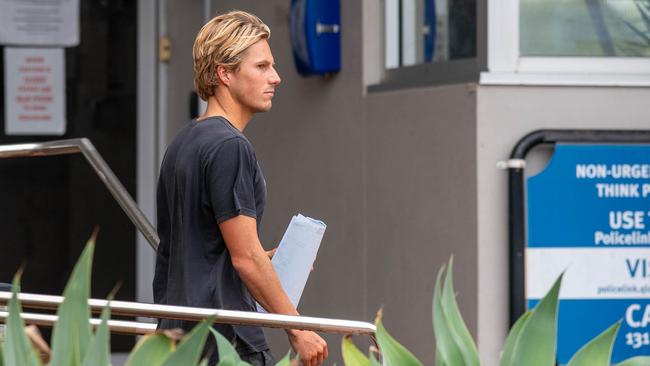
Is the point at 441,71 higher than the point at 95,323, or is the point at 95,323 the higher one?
the point at 441,71

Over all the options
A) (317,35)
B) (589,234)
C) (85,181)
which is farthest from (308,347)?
(85,181)

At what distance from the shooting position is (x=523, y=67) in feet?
13.9

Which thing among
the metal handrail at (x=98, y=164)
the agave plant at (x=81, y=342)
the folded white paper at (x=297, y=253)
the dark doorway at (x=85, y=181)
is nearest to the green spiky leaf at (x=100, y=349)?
the agave plant at (x=81, y=342)

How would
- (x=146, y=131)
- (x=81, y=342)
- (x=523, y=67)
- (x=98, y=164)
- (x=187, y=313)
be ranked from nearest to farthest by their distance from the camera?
(x=81, y=342)
(x=187, y=313)
(x=98, y=164)
(x=523, y=67)
(x=146, y=131)

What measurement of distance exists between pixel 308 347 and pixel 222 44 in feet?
2.32

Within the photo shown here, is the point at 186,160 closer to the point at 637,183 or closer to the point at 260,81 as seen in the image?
the point at 260,81

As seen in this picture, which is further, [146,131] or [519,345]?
[146,131]

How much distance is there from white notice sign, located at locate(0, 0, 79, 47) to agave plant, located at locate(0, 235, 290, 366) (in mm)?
5058

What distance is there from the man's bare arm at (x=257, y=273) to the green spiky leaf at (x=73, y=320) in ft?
3.90

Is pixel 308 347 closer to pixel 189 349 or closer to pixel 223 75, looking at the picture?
pixel 223 75

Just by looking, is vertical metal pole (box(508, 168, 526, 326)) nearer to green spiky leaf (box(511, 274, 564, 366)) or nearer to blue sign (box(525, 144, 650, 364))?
blue sign (box(525, 144, 650, 364))

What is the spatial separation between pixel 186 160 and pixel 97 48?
3.92 meters

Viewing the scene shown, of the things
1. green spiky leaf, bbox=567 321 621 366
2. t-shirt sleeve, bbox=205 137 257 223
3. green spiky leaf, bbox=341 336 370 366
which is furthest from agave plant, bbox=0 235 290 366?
t-shirt sleeve, bbox=205 137 257 223

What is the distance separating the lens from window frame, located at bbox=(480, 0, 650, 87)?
4195mm
